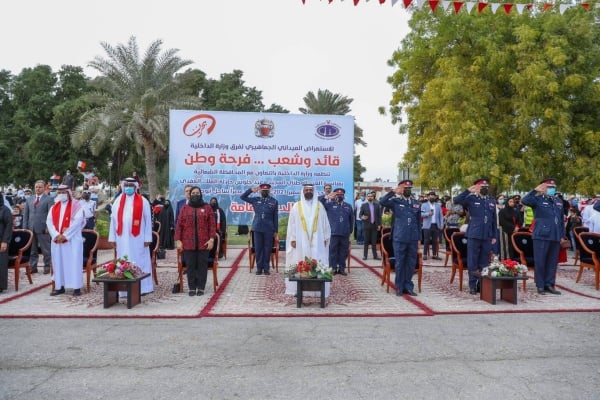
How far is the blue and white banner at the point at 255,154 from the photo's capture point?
43.8ft

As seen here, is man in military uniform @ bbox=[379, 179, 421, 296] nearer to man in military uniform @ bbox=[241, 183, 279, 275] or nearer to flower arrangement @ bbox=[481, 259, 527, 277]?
flower arrangement @ bbox=[481, 259, 527, 277]

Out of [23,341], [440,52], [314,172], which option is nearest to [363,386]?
[23,341]

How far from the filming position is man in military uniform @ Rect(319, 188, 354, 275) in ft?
34.5

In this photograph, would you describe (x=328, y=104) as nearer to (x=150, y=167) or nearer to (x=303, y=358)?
(x=150, y=167)

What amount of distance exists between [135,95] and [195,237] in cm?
1682

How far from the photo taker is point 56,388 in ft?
13.2

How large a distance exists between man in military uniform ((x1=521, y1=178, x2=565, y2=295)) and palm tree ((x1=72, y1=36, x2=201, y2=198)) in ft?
55.5

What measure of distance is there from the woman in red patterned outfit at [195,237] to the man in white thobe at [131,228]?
0.57m

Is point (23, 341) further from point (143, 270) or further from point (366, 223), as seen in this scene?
point (366, 223)

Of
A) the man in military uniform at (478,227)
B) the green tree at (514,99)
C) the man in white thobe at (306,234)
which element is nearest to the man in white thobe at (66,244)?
the man in white thobe at (306,234)

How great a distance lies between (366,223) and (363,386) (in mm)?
8859

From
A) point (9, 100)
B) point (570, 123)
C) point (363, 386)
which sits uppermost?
point (9, 100)

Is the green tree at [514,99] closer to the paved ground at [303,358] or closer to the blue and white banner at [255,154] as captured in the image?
the blue and white banner at [255,154]

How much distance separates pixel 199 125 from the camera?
13.4 m
